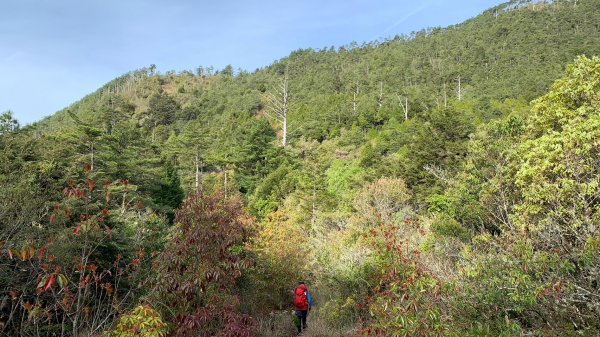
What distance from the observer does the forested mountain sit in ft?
16.1

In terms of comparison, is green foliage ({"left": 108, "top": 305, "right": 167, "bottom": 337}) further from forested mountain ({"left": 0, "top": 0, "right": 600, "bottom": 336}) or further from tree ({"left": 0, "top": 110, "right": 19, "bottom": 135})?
tree ({"left": 0, "top": 110, "right": 19, "bottom": 135})

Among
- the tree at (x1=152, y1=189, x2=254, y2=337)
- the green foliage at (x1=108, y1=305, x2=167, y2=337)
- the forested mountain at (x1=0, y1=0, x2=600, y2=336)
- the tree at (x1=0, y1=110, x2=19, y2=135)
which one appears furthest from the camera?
the tree at (x1=0, y1=110, x2=19, y2=135)

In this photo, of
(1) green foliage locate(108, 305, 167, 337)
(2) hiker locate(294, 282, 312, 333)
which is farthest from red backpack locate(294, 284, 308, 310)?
(1) green foliage locate(108, 305, 167, 337)

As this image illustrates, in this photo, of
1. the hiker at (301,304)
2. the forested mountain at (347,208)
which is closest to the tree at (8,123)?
the forested mountain at (347,208)

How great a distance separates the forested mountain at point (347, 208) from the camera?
16.1 feet

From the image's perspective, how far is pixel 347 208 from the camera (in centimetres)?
2489

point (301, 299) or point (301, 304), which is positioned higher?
point (301, 299)

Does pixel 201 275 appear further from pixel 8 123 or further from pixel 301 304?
pixel 8 123

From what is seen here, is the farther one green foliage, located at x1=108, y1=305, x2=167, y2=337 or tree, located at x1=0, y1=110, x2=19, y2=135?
tree, located at x1=0, y1=110, x2=19, y2=135

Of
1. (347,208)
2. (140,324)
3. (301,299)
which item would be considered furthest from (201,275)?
(347,208)

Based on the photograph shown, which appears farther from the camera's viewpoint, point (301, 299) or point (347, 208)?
point (347, 208)

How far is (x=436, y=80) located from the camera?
205 ft

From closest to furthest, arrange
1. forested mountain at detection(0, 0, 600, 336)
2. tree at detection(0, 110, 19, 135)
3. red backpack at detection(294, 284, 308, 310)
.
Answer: forested mountain at detection(0, 0, 600, 336) < red backpack at detection(294, 284, 308, 310) < tree at detection(0, 110, 19, 135)

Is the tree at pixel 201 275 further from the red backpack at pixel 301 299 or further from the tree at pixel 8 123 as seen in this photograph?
the tree at pixel 8 123
